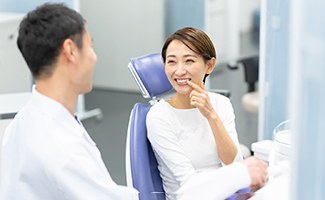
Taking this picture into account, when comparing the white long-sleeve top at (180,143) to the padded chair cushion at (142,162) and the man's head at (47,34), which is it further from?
the man's head at (47,34)

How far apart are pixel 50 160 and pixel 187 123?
69 centimetres

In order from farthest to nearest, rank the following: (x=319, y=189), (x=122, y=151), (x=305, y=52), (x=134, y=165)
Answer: (x=122, y=151) < (x=134, y=165) < (x=319, y=189) < (x=305, y=52)

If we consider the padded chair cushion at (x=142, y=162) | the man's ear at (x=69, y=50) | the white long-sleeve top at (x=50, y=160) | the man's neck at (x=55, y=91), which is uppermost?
the man's ear at (x=69, y=50)

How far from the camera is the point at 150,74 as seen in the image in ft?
7.03

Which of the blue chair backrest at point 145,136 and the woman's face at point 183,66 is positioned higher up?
the woman's face at point 183,66

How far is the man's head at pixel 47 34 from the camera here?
1.45m

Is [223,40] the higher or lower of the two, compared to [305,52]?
lower

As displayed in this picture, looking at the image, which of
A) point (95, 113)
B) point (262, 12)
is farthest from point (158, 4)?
point (262, 12)

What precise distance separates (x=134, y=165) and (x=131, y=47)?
333cm

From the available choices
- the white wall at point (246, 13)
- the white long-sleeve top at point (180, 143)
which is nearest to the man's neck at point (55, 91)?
the white long-sleeve top at point (180, 143)

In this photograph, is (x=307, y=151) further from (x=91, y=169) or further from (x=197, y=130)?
(x=197, y=130)

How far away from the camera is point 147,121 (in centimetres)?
203

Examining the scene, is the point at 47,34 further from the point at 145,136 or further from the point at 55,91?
the point at 145,136

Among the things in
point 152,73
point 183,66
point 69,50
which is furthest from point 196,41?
point 69,50
